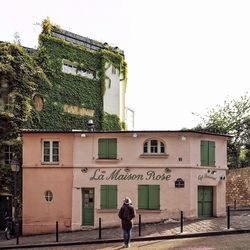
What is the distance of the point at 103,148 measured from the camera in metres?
21.2

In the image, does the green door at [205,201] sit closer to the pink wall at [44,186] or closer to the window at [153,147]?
the window at [153,147]

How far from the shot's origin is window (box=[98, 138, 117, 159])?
69.3ft

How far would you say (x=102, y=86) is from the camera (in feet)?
98.0

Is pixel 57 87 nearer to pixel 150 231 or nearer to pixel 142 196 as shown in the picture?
pixel 142 196

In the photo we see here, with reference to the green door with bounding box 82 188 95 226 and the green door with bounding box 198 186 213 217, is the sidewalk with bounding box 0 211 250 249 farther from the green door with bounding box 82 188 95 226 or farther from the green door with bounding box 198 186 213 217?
the green door with bounding box 198 186 213 217

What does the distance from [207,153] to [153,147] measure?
273 centimetres

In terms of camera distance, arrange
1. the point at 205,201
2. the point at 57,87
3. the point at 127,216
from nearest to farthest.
Result: the point at 127,216 → the point at 205,201 → the point at 57,87

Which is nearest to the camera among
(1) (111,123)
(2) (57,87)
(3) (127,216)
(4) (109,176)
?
(3) (127,216)

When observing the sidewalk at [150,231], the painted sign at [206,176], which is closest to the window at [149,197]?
the sidewalk at [150,231]

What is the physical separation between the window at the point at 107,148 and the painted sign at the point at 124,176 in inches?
27.3

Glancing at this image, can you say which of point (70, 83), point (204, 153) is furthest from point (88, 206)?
point (70, 83)

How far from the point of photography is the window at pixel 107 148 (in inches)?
831

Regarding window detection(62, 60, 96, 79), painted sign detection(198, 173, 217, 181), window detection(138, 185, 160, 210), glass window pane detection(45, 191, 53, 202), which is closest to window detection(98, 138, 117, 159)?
window detection(138, 185, 160, 210)

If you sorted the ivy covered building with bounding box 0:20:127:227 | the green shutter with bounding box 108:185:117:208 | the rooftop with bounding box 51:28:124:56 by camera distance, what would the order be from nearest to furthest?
1. the green shutter with bounding box 108:185:117:208
2. the ivy covered building with bounding box 0:20:127:227
3. the rooftop with bounding box 51:28:124:56
